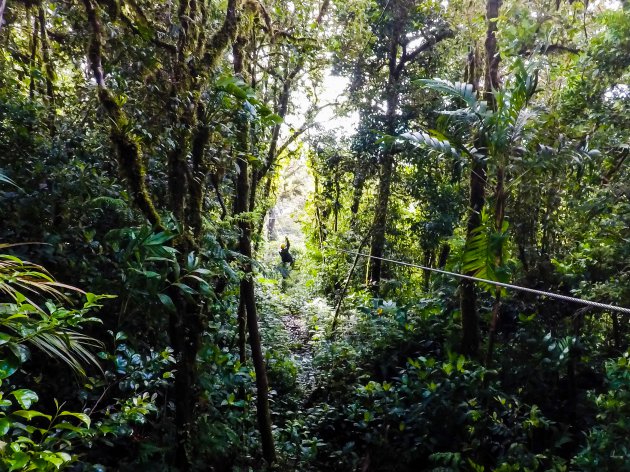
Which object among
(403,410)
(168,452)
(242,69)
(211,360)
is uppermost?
(242,69)

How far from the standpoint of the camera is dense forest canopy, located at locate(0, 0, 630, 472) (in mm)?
2240

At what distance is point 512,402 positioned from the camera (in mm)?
3824

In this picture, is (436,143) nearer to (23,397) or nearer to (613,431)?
(613,431)

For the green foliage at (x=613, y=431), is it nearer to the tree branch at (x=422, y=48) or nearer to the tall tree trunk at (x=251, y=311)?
the tall tree trunk at (x=251, y=311)

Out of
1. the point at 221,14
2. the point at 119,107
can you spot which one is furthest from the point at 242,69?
the point at 119,107

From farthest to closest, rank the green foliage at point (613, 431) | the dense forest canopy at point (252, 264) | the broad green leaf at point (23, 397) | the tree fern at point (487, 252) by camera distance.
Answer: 1. the tree fern at point (487, 252)
2. the green foliage at point (613, 431)
3. the dense forest canopy at point (252, 264)
4. the broad green leaf at point (23, 397)

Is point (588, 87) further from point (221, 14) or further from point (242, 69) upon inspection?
point (221, 14)

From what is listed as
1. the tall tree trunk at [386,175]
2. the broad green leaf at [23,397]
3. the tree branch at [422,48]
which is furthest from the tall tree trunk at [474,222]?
the broad green leaf at [23,397]

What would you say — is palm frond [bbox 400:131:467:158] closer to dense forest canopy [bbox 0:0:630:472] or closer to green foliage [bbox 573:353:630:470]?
dense forest canopy [bbox 0:0:630:472]

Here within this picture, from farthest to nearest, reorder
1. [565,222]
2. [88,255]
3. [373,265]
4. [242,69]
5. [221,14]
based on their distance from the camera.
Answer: [373,265] → [565,222] → [221,14] → [242,69] → [88,255]

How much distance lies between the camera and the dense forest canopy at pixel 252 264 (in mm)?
2240

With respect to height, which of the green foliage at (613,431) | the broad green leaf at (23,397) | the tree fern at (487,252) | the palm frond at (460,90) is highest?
the palm frond at (460,90)

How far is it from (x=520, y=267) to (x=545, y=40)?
8.51ft

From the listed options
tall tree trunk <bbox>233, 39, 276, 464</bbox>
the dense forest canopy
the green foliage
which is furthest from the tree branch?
the green foliage
